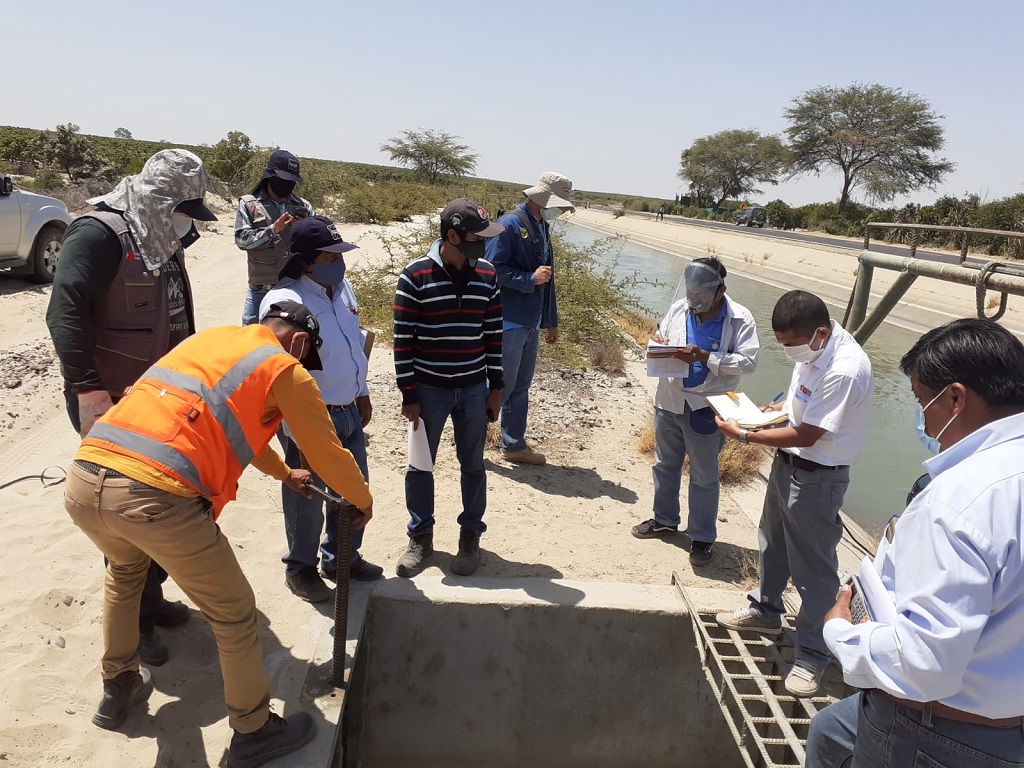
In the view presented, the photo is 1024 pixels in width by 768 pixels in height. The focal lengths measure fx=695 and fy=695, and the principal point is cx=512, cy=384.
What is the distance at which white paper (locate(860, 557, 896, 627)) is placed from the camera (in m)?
1.69

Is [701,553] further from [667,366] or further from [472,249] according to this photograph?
[472,249]

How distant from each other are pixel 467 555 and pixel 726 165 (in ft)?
266

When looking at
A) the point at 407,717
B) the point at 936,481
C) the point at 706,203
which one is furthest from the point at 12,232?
the point at 706,203

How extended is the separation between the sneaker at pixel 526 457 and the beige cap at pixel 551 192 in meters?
1.97

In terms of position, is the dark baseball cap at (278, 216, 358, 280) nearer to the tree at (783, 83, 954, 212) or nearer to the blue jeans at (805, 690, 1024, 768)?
the blue jeans at (805, 690, 1024, 768)

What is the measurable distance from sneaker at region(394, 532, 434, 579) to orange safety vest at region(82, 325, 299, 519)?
5.46 feet

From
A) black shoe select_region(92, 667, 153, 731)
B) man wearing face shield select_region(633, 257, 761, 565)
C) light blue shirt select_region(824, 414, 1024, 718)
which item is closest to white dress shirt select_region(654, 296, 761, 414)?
man wearing face shield select_region(633, 257, 761, 565)

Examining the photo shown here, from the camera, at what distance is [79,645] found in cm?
318

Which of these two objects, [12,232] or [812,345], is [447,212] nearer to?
[812,345]

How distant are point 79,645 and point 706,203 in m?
84.5

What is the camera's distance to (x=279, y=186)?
494 cm

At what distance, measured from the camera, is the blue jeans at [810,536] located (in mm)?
3182

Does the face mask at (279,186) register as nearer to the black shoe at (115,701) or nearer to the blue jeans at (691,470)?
the blue jeans at (691,470)

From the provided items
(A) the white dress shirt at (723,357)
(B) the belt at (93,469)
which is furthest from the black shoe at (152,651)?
(A) the white dress shirt at (723,357)
